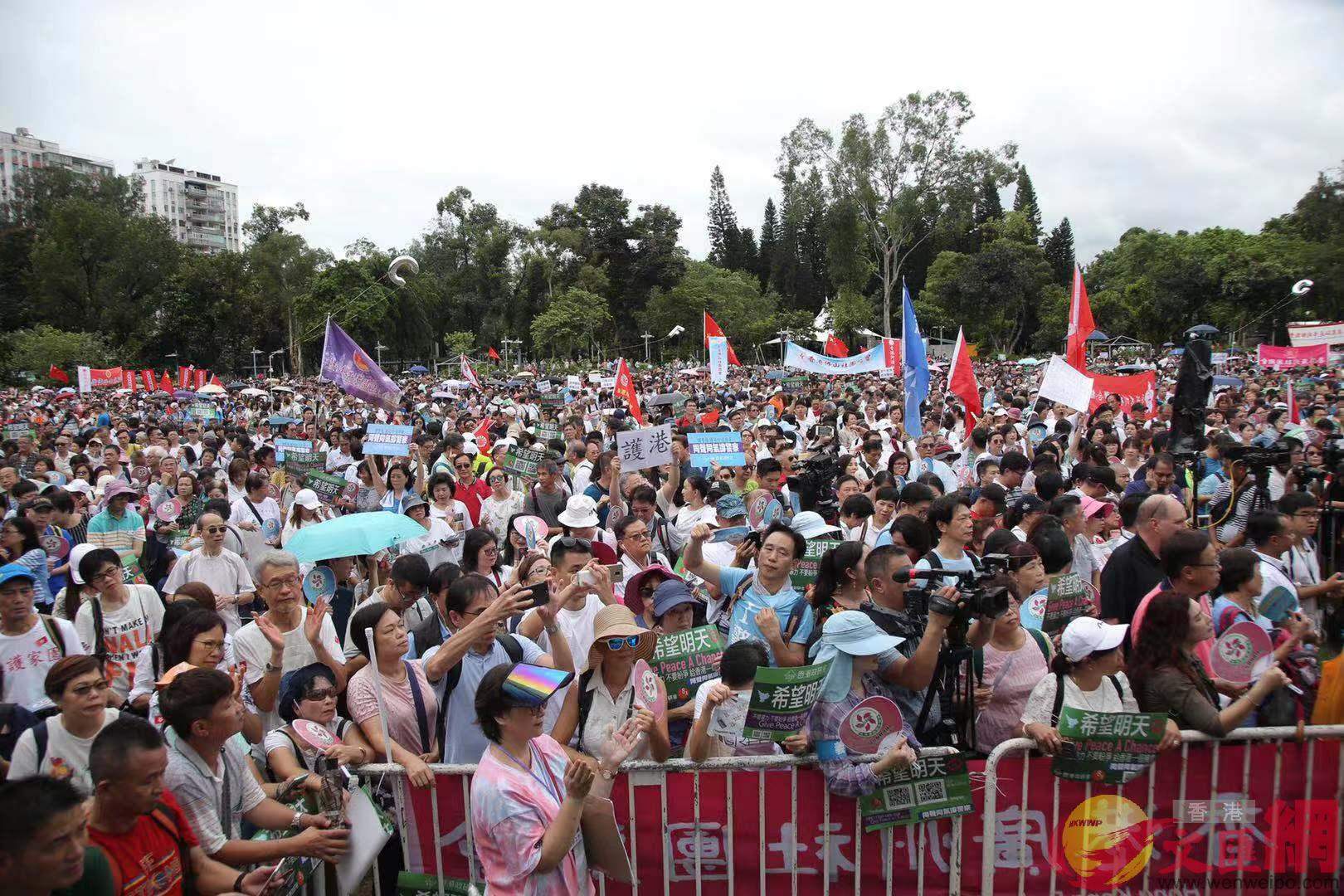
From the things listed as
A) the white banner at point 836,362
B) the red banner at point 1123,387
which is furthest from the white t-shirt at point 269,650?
the white banner at point 836,362

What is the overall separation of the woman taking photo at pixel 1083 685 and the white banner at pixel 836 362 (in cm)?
1537

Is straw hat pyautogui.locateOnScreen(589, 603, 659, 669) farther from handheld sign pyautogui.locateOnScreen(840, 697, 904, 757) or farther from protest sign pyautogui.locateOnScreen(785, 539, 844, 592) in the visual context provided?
protest sign pyautogui.locateOnScreen(785, 539, 844, 592)

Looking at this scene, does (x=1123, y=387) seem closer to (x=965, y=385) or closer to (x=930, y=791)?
(x=965, y=385)

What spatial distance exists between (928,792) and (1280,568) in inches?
128

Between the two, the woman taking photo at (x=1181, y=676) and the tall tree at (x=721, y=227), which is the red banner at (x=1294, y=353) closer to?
the woman taking photo at (x=1181, y=676)

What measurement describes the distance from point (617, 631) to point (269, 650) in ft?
6.34

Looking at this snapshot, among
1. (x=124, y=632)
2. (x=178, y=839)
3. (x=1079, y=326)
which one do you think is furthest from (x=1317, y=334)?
(x=178, y=839)

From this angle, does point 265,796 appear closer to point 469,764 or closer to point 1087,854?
point 469,764

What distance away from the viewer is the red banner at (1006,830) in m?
3.50

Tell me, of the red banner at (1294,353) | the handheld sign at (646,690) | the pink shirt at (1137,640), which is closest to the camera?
the handheld sign at (646,690)

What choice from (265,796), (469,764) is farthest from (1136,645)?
(265,796)

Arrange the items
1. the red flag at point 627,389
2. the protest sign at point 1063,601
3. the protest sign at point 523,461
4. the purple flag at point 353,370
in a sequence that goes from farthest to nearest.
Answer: the red flag at point 627,389
the purple flag at point 353,370
the protest sign at point 523,461
the protest sign at point 1063,601

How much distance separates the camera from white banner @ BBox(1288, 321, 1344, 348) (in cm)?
2019

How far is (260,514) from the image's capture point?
7.98 m
